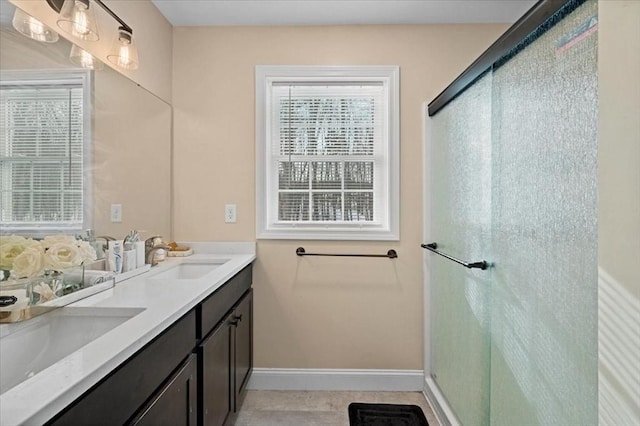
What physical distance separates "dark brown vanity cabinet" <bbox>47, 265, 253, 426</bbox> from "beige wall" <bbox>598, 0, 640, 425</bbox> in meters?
1.17

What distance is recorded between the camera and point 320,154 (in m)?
2.50

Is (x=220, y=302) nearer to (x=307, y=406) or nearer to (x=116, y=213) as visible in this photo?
A: (x=116, y=213)

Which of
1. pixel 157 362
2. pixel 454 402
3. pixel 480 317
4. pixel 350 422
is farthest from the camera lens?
pixel 350 422

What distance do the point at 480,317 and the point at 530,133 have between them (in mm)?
852

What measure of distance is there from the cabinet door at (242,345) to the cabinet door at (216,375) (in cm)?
12

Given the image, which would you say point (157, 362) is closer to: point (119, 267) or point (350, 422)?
point (119, 267)

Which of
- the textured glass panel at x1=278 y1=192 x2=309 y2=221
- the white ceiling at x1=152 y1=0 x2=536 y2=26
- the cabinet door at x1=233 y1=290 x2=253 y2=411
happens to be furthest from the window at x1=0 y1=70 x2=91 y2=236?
the textured glass panel at x1=278 y1=192 x2=309 y2=221

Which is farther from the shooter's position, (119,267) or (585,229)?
(119,267)

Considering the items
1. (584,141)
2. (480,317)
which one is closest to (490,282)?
(480,317)

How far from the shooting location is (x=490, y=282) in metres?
1.51

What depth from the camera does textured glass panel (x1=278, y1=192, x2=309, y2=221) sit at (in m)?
2.51

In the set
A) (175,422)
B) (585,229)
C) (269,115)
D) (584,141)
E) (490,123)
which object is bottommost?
(175,422)

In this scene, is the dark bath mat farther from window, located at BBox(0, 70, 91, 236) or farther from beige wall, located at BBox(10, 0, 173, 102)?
beige wall, located at BBox(10, 0, 173, 102)

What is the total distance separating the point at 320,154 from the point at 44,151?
1.57 metres
